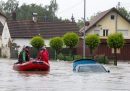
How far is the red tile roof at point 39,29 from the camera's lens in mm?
90562

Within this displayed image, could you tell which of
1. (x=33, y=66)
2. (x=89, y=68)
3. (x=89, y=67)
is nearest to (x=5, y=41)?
(x=33, y=66)

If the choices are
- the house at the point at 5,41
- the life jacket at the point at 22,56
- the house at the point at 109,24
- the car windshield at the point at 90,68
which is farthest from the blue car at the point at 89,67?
the house at the point at 109,24

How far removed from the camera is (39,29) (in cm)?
9219

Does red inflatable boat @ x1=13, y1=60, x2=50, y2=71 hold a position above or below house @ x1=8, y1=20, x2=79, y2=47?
below

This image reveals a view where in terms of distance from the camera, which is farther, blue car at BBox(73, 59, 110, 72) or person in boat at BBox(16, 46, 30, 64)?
person in boat at BBox(16, 46, 30, 64)

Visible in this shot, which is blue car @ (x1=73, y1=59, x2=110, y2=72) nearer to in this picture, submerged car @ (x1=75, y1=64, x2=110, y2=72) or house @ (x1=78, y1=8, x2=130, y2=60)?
submerged car @ (x1=75, y1=64, x2=110, y2=72)

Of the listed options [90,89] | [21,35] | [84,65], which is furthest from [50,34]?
[90,89]

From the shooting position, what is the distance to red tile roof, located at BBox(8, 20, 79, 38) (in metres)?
90.6

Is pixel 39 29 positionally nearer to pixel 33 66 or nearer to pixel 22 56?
pixel 22 56

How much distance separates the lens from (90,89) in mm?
23453

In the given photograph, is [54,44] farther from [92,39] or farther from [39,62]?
[39,62]

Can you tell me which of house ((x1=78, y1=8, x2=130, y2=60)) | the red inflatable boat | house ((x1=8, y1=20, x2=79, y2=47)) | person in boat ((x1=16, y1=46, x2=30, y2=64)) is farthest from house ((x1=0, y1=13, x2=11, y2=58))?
the red inflatable boat

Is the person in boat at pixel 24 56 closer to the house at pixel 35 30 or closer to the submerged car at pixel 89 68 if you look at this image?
the submerged car at pixel 89 68

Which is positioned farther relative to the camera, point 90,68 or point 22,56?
point 22,56
